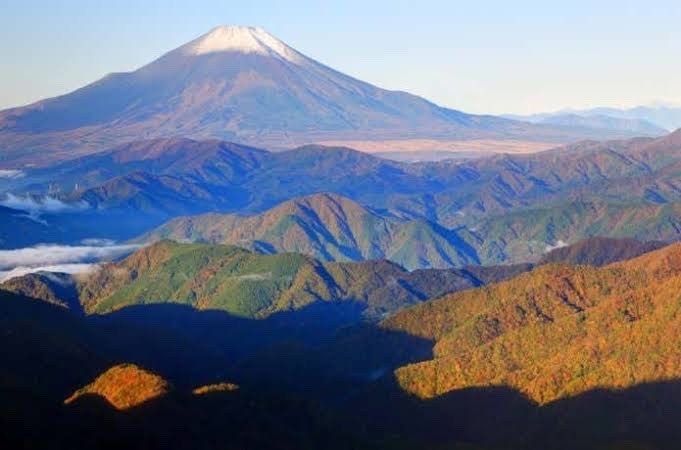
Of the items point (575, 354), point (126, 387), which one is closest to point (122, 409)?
point (126, 387)

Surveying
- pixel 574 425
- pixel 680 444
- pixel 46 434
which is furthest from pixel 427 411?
pixel 46 434

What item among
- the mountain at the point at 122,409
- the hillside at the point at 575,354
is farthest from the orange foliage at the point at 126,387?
the hillside at the point at 575,354

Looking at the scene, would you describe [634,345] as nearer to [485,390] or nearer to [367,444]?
[485,390]

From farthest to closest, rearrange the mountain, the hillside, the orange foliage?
the hillside → the orange foliage → the mountain

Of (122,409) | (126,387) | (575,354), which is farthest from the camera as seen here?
(575,354)

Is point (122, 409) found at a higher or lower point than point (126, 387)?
lower

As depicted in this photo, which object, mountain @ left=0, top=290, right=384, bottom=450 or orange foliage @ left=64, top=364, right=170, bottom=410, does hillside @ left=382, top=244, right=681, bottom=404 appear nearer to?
mountain @ left=0, top=290, right=384, bottom=450

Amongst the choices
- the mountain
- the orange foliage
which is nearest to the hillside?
the mountain

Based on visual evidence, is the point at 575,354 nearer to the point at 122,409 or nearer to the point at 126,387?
the point at 126,387

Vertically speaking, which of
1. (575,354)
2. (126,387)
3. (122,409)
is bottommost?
(575,354)

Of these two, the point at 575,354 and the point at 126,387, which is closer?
the point at 126,387

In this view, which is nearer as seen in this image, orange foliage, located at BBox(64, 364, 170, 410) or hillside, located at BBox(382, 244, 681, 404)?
orange foliage, located at BBox(64, 364, 170, 410)
